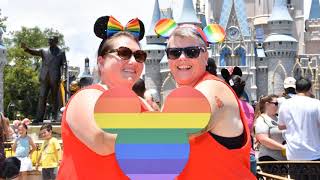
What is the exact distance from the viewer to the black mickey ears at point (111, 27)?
10.2ft

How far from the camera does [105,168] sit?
2.65m

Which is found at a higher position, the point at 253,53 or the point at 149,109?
the point at 253,53

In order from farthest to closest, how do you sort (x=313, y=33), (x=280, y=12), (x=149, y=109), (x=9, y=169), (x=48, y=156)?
A: 1. (x=313, y=33)
2. (x=280, y=12)
3. (x=48, y=156)
4. (x=9, y=169)
5. (x=149, y=109)

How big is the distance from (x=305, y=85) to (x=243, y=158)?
2972 millimetres

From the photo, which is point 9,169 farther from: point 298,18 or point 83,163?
point 298,18

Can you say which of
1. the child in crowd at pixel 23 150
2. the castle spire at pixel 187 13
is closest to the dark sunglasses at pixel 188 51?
the child in crowd at pixel 23 150

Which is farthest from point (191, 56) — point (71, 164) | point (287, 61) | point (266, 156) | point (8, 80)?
point (287, 61)

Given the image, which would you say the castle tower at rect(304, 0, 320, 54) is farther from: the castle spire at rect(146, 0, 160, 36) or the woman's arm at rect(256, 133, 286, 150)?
the woman's arm at rect(256, 133, 286, 150)

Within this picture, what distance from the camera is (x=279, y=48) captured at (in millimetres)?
59375

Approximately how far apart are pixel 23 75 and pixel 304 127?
47915 mm

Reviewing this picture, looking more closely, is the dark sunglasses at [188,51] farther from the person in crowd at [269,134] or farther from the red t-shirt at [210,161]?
the person in crowd at [269,134]

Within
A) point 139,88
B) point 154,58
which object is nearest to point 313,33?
point 154,58

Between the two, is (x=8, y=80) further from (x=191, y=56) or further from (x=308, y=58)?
(x=191, y=56)

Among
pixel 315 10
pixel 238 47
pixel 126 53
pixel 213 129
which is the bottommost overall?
pixel 213 129
